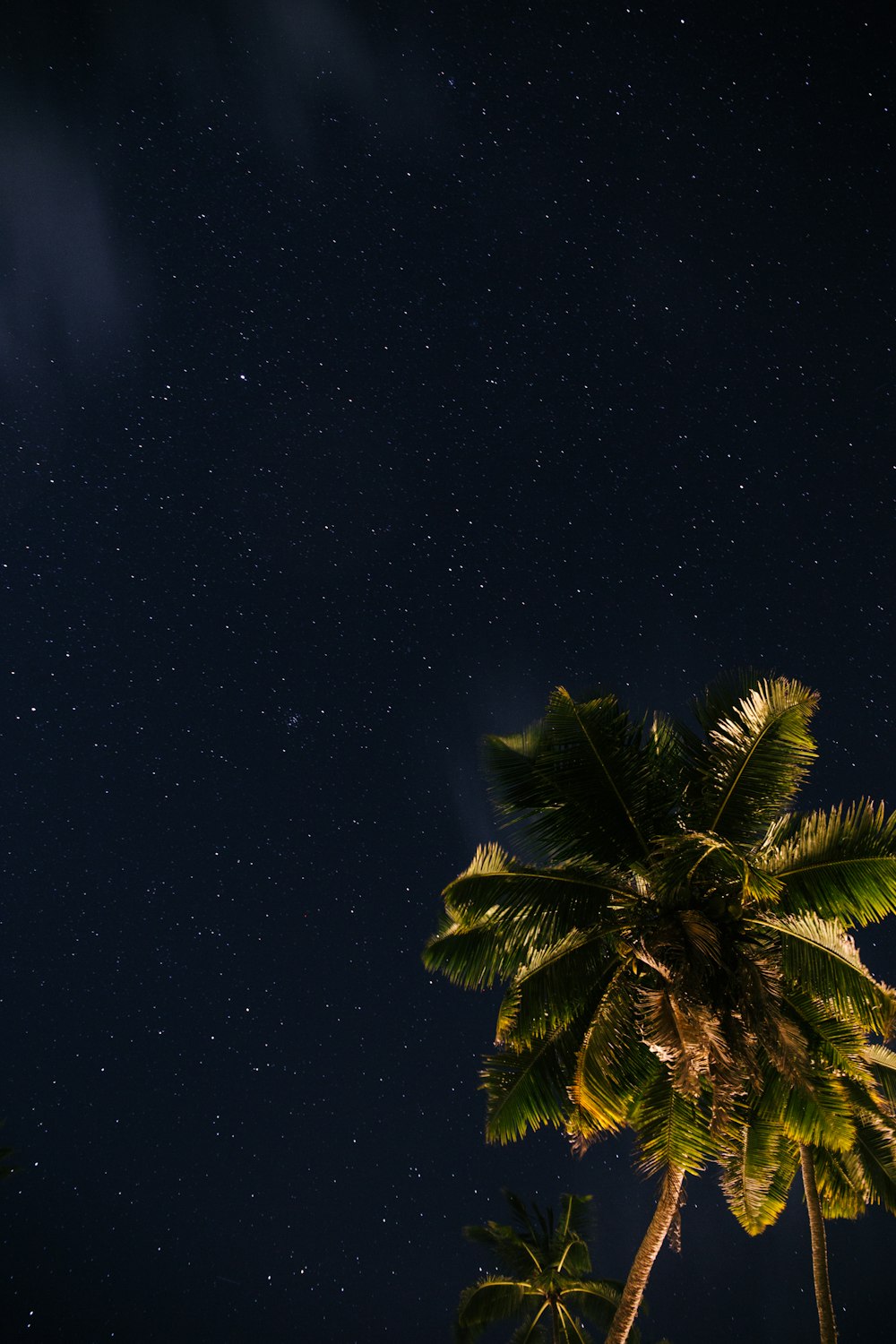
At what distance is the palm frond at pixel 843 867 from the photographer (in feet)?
25.5

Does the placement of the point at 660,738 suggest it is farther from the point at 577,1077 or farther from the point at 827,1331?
the point at 827,1331

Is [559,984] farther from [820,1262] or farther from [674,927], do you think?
[820,1262]

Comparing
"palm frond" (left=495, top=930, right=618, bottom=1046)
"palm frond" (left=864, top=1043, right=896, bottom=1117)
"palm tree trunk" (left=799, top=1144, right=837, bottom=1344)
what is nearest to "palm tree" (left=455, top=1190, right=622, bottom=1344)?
"palm tree trunk" (left=799, top=1144, right=837, bottom=1344)

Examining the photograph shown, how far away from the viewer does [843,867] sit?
7.90 metres

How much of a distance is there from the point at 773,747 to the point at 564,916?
2741 millimetres

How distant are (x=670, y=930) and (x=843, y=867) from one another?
5.79 feet

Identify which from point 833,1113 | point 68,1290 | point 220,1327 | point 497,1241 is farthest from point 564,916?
point 68,1290

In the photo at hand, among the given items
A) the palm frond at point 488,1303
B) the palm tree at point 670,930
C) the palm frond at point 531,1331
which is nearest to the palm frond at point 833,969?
the palm tree at point 670,930

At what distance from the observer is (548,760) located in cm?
869

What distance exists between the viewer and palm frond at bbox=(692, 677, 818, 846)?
8086 millimetres

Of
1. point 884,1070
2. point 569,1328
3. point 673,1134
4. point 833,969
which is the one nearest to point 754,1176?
point 884,1070

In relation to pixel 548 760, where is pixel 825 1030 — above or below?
below

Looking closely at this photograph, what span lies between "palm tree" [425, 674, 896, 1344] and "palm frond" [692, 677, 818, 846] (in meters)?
0.02

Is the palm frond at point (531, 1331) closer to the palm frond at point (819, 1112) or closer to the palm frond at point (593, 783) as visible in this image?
the palm frond at point (819, 1112)
